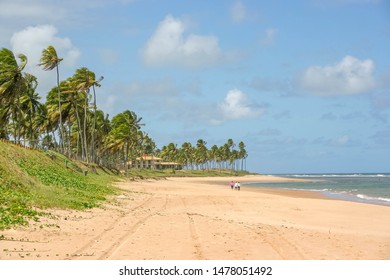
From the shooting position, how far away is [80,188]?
97.9 feet

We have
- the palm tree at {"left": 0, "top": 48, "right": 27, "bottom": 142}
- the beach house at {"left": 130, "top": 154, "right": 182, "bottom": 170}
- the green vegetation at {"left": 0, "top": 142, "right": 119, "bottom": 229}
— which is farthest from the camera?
the beach house at {"left": 130, "top": 154, "right": 182, "bottom": 170}

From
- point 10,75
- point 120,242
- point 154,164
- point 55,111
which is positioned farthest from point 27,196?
point 154,164

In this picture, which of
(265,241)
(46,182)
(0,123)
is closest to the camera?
(265,241)

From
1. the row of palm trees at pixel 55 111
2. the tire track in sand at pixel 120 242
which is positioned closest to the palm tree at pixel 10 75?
the row of palm trees at pixel 55 111

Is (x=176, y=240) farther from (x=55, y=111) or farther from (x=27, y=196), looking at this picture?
(x=55, y=111)

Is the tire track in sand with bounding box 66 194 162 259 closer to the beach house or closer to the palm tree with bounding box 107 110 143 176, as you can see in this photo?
the palm tree with bounding box 107 110 143 176

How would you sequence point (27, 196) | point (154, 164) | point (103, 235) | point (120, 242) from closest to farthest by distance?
point (120, 242) < point (103, 235) < point (27, 196) < point (154, 164)

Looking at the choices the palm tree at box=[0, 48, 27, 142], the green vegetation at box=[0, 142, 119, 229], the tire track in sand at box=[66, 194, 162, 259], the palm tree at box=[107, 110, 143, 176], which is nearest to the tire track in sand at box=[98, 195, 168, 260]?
the tire track in sand at box=[66, 194, 162, 259]

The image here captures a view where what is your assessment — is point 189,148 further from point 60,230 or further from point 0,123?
point 60,230

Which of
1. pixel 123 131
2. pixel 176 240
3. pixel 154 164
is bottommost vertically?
pixel 176 240

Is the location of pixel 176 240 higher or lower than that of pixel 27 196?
lower

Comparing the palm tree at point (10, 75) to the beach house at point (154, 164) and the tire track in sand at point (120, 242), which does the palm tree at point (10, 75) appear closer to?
the tire track in sand at point (120, 242)
